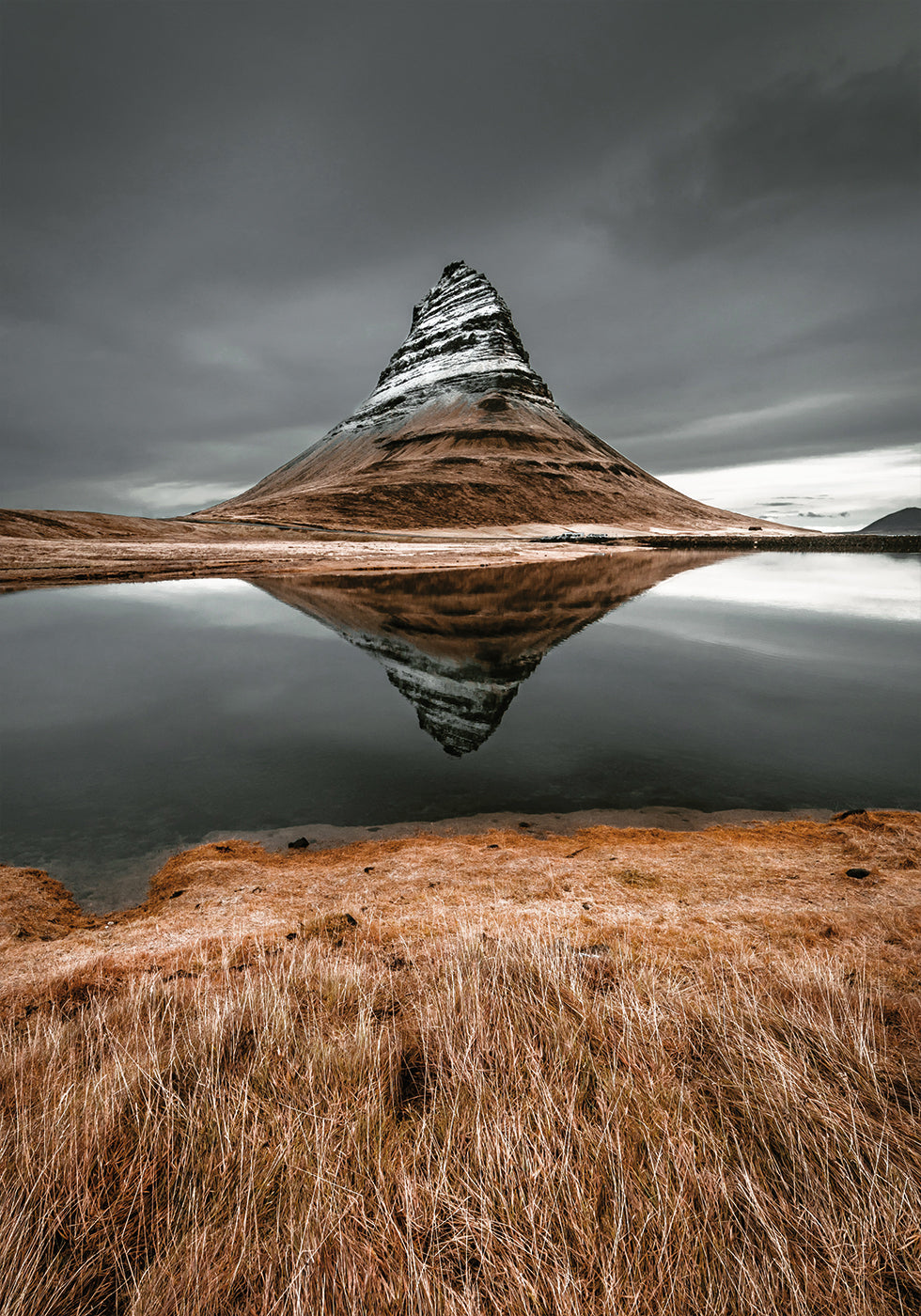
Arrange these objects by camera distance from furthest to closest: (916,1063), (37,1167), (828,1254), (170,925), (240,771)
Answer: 1. (240,771)
2. (170,925)
3. (916,1063)
4. (37,1167)
5. (828,1254)

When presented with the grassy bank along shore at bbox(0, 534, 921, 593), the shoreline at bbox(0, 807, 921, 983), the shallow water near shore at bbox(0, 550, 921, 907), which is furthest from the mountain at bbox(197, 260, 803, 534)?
the shoreline at bbox(0, 807, 921, 983)

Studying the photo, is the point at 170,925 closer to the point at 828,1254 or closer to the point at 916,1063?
the point at 828,1254

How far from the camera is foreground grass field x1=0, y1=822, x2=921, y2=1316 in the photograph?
4.86ft

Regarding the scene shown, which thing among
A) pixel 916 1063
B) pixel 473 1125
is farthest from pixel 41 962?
pixel 916 1063

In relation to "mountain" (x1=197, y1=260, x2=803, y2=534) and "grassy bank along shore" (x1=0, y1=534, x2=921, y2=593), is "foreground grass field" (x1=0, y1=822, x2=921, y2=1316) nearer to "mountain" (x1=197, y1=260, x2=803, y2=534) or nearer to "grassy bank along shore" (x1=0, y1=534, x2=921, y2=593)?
"grassy bank along shore" (x1=0, y1=534, x2=921, y2=593)

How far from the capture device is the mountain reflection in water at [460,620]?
11.0 m

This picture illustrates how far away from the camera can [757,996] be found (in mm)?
2695

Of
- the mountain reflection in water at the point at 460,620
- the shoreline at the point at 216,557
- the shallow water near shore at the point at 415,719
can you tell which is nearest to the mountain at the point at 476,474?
the shoreline at the point at 216,557

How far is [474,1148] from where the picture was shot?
5.97ft

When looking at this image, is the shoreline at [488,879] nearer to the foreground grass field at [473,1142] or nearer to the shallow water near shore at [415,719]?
the shallow water near shore at [415,719]

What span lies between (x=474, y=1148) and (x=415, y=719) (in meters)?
8.26

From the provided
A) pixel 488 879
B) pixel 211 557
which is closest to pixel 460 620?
pixel 488 879

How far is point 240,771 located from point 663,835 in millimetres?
6017

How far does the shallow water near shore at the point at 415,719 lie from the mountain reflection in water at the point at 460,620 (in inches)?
4.5
